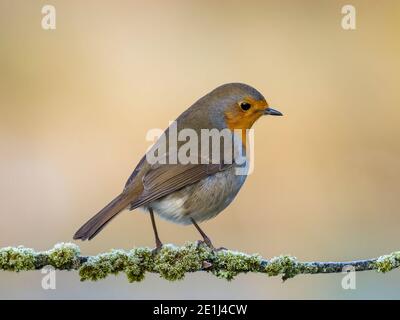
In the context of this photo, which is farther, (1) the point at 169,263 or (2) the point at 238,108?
(2) the point at 238,108

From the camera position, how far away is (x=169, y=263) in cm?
317

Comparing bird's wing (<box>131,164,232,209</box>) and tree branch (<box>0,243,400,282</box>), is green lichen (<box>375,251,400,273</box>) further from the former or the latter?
bird's wing (<box>131,164,232,209</box>)

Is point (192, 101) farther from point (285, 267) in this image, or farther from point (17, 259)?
point (17, 259)

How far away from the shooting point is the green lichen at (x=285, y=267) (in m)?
3.08

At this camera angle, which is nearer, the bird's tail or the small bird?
the bird's tail

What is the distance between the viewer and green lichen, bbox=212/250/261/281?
317 cm

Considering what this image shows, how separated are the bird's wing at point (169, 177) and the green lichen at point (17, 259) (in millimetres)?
817

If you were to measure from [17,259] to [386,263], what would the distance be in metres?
1.64

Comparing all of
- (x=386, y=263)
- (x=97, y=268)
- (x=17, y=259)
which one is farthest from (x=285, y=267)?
(x=17, y=259)

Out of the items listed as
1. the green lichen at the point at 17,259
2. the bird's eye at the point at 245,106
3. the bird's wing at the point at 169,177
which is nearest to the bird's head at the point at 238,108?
the bird's eye at the point at 245,106

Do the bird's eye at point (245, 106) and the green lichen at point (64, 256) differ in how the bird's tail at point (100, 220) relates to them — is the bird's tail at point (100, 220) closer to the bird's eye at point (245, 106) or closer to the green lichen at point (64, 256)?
the green lichen at point (64, 256)

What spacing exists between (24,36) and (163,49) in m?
1.83

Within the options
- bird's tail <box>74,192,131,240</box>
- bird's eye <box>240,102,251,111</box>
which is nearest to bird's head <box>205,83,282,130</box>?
bird's eye <box>240,102,251,111</box>
